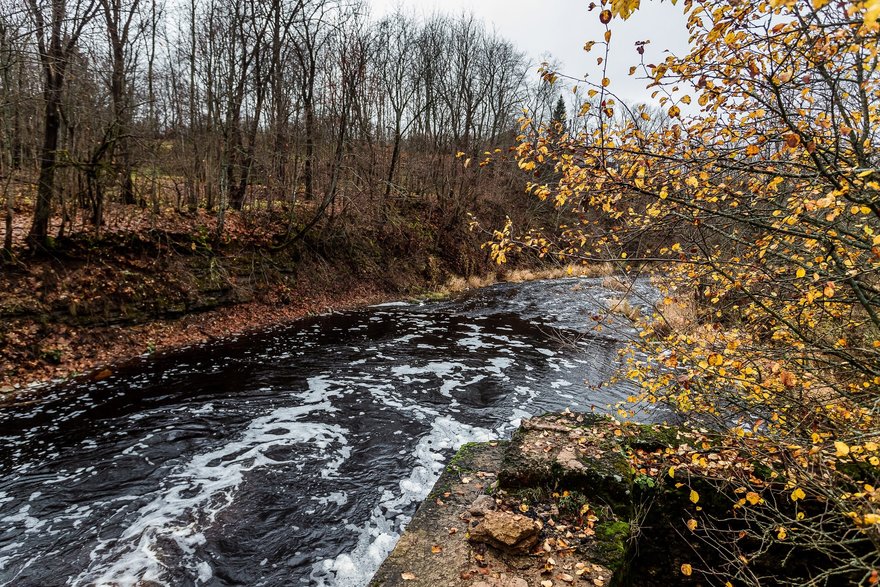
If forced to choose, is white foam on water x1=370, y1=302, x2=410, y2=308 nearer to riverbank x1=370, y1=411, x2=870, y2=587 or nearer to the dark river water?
the dark river water

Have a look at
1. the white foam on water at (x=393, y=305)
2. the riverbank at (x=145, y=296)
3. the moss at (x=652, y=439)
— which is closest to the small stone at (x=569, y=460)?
the moss at (x=652, y=439)

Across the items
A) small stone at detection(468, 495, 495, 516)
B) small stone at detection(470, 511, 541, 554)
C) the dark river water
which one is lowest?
the dark river water

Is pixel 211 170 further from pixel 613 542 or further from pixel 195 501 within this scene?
pixel 613 542

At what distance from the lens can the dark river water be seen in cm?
455

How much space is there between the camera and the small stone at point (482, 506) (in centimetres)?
418

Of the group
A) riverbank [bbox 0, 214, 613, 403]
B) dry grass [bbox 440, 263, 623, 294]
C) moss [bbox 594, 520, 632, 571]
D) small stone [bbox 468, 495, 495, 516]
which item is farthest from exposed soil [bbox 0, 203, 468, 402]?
moss [bbox 594, 520, 632, 571]

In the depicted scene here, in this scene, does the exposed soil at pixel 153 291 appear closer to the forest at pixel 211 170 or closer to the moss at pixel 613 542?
the forest at pixel 211 170

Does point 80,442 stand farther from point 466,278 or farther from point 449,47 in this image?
point 449,47

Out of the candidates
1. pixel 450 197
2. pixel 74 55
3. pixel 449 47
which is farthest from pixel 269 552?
pixel 449 47

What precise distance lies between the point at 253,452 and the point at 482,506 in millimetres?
4105

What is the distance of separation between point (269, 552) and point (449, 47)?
31856 mm

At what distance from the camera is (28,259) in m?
9.91

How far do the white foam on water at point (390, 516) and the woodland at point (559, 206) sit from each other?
2.98m

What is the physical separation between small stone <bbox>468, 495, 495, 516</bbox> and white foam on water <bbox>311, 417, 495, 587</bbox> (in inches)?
50.6
